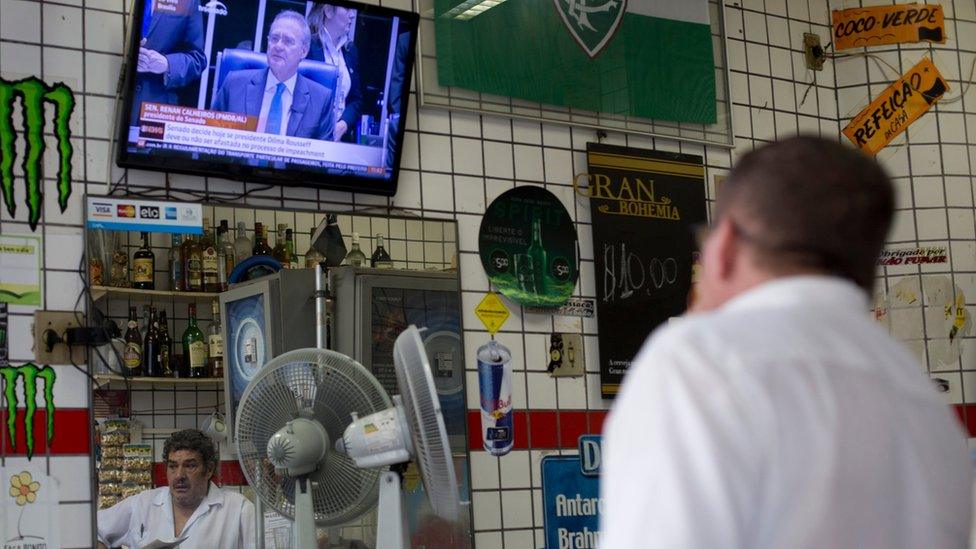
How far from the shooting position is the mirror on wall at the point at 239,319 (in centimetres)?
409

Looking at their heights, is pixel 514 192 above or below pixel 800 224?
above

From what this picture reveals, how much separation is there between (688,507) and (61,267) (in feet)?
11.0

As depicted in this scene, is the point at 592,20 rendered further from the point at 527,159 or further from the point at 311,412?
the point at 311,412

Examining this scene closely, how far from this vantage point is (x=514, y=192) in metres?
5.04

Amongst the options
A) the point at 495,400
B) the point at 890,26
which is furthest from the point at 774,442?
the point at 890,26

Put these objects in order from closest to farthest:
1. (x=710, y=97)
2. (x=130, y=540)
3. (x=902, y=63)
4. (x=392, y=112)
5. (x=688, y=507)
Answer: (x=688, y=507) < (x=130, y=540) < (x=392, y=112) < (x=710, y=97) < (x=902, y=63)

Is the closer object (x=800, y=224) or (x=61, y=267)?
(x=800, y=224)

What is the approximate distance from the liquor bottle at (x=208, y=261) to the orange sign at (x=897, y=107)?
3152 millimetres

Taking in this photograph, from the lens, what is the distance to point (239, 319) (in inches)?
170

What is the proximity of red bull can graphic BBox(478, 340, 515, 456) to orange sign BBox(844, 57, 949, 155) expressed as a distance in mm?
2227

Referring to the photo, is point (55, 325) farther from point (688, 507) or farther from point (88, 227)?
point (688, 507)

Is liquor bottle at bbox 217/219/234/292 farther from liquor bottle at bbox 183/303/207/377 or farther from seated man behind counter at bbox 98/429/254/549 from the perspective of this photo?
seated man behind counter at bbox 98/429/254/549

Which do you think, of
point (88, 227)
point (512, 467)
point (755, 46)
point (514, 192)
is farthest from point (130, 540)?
point (755, 46)

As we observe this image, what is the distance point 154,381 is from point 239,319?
1.20 feet
